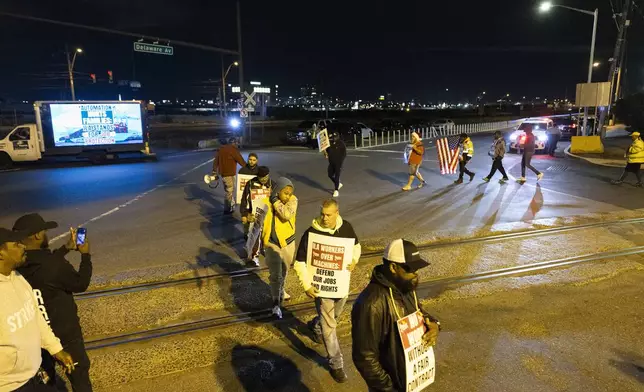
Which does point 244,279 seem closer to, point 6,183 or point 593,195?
point 593,195

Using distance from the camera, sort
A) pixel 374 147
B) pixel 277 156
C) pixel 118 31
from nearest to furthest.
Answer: pixel 118 31 < pixel 277 156 < pixel 374 147

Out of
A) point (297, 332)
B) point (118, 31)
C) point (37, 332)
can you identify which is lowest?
point (297, 332)

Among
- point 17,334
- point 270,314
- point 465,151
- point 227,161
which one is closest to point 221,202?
point 227,161

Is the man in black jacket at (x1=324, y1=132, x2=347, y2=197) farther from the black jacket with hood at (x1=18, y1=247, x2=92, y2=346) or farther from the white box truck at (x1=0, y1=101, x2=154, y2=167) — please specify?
the white box truck at (x1=0, y1=101, x2=154, y2=167)

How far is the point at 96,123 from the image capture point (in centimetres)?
2234

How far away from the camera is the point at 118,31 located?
19.1m

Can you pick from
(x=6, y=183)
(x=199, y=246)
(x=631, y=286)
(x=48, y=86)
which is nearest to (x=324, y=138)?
(x=199, y=246)

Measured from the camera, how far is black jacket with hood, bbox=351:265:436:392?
2723 millimetres

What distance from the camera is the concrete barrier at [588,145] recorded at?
69.6ft

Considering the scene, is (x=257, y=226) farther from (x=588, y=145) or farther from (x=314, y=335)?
(x=588, y=145)

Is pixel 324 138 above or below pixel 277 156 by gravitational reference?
above

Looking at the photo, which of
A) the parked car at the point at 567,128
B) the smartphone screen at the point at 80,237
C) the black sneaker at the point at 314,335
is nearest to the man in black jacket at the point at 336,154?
the black sneaker at the point at 314,335

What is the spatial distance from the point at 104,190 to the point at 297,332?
37.0ft

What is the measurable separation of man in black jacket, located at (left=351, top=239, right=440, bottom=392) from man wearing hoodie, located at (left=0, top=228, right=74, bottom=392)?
1.98 meters
